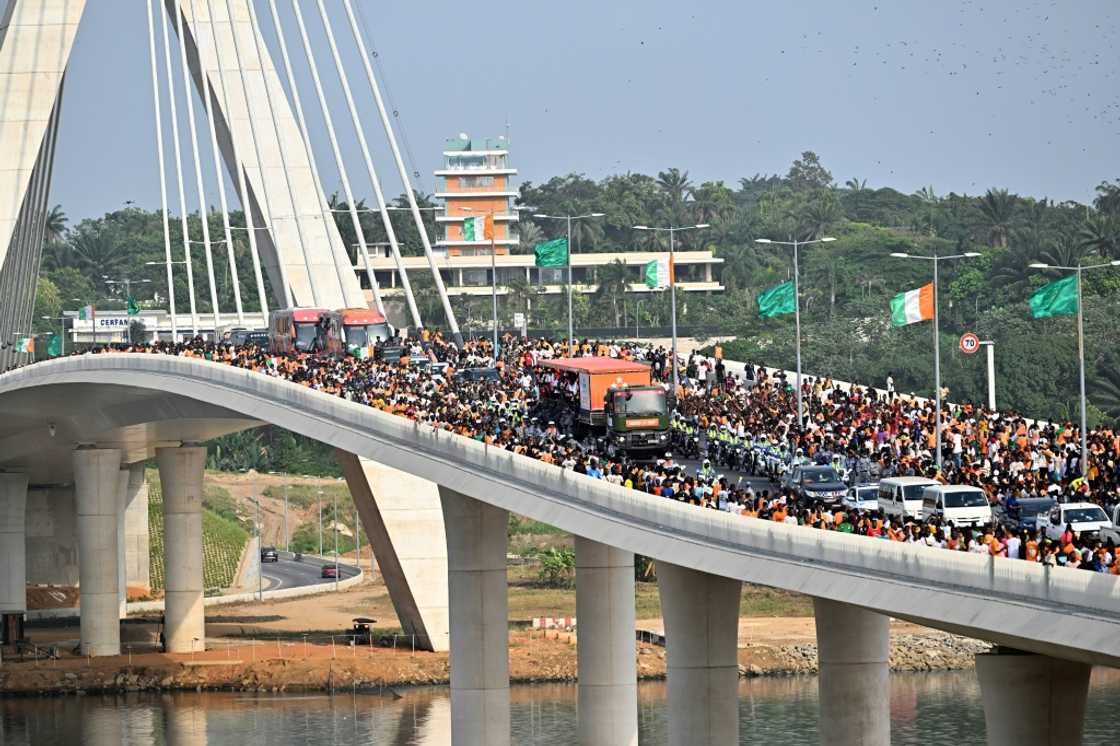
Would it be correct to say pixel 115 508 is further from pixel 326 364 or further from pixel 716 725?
pixel 716 725

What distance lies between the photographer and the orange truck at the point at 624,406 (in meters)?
53.5

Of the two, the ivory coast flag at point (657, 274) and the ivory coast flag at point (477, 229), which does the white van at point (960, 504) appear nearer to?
the ivory coast flag at point (657, 274)

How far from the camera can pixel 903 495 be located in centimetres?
4334

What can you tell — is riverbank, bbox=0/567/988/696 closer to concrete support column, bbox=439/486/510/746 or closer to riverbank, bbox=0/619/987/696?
riverbank, bbox=0/619/987/696

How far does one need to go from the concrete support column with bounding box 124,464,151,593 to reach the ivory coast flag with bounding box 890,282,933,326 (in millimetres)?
66356

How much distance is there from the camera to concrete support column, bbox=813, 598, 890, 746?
140 feet

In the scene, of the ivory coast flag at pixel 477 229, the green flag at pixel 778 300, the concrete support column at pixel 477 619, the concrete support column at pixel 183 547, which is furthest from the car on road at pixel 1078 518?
the concrete support column at pixel 183 547

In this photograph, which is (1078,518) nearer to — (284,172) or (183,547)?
(284,172)

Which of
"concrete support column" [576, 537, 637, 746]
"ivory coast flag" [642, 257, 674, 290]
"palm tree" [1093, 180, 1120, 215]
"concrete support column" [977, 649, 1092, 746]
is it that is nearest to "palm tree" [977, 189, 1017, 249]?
"palm tree" [1093, 180, 1120, 215]

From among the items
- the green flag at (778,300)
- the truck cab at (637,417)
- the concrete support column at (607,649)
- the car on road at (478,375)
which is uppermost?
the green flag at (778,300)

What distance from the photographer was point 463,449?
52.2m

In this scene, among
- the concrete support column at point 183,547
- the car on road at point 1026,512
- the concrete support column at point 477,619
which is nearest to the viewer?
the car on road at point 1026,512

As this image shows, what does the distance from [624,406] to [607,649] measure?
6671 mm

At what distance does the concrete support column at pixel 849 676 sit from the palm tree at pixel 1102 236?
9169 centimetres
